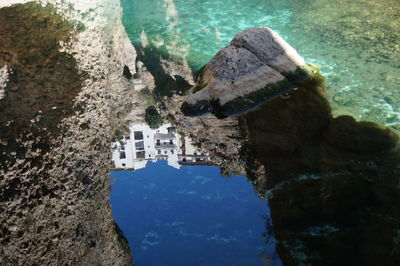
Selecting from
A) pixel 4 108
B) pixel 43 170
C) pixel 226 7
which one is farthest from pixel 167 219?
pixel 226 7

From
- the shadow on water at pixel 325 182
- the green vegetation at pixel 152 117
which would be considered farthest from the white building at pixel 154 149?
the shadow on water at pixel 325 182

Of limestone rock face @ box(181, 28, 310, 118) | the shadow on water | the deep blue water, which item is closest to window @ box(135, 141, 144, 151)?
the deep blue water

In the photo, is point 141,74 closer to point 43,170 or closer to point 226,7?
point 43,170

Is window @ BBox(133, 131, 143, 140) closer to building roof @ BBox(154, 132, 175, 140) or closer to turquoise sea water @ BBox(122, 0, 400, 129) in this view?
building roof @ BBox(154, 132, 175, 140)

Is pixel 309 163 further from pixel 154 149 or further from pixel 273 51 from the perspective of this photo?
pixel 273 51

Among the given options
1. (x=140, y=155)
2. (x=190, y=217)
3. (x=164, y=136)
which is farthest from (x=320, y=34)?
(x=190, y=217)

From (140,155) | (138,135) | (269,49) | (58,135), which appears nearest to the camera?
(140,155)
